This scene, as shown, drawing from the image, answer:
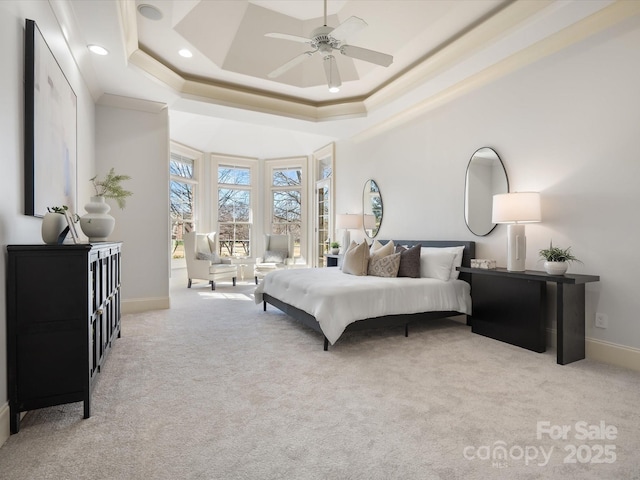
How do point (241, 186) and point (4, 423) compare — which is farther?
point (241, 186)

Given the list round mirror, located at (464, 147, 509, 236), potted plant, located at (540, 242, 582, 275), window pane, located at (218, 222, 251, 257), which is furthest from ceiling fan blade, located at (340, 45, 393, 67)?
window pane, located at (218, 222, 251, 257)

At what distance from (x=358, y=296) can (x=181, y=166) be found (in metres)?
5.74

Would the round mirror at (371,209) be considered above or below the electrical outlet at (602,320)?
above

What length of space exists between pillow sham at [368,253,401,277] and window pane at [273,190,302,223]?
4447mm

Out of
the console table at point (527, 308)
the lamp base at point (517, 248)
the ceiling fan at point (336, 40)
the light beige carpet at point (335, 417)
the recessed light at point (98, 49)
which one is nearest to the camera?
the light beige carpet at point (335, 417)

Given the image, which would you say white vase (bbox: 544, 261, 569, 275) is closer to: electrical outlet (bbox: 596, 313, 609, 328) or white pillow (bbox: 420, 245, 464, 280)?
electrical outlet (bbox: 596, 313, 609, 328)

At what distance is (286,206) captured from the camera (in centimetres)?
848

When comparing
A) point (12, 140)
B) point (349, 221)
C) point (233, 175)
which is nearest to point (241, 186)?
point (233, 175)

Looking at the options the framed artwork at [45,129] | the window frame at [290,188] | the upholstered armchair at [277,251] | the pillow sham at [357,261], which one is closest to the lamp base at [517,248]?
the pillow sham at [357,261]

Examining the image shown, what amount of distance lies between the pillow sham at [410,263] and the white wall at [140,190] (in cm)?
322

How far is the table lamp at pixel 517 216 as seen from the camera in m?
3.17

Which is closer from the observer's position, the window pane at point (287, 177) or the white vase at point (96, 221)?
the white vase at point (96, 221)

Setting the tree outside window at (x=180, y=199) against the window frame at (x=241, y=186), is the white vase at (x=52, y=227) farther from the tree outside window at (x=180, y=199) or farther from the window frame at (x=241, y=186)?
the window frame at (x=241, y=186)

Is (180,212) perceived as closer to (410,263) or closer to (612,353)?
(410,263)
